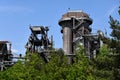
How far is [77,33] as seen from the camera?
265 feet

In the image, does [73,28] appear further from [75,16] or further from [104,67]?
[104,67]

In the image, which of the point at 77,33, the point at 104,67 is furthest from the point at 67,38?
the point at 104,67

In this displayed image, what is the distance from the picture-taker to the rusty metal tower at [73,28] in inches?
3169

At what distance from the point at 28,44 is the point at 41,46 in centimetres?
262

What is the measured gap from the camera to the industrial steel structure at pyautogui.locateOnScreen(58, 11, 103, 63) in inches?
3054

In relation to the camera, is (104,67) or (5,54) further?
(5,54)

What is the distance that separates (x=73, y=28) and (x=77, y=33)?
124cm

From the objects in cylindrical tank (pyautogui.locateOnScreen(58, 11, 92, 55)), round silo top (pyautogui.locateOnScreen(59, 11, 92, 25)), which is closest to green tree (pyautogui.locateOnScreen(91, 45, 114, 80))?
cylindrical tank (pyautogui.locateOnScreen(58, 11, 92, 55))

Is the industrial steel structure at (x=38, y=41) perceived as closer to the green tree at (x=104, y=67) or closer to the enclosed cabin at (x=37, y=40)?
the enclosed cabin at (x=37, y=40)

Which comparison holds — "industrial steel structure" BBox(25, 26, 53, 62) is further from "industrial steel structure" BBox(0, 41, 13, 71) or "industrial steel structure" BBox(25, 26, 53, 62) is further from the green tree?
the green tree

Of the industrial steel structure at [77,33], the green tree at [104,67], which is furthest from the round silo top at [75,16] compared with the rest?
the green tree at [104,67]

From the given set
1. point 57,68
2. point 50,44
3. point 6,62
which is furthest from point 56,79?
point 50,44

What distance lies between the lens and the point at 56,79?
49.1 m

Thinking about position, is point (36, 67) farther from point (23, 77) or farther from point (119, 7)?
point (119, 7)
